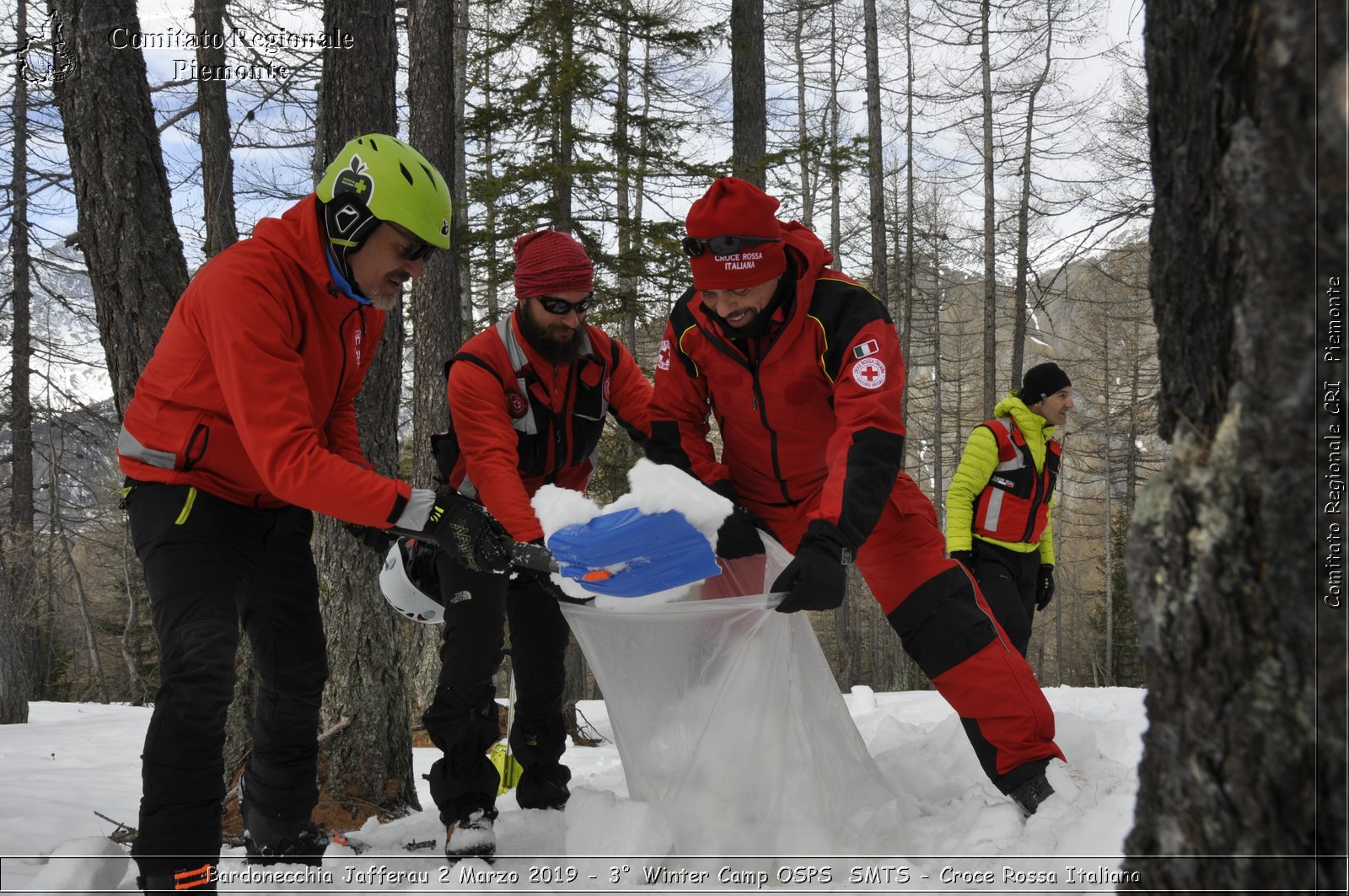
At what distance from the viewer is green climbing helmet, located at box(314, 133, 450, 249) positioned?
2504 millimetres

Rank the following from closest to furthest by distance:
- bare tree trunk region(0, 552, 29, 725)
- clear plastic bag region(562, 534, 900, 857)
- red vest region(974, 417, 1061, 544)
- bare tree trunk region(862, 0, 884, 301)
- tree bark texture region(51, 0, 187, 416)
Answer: clear plastic bag region(562, 534, 900, 857) → tree bark texture region(51, 0, 187, 416) → red vest region(974, 417, 1061, 544) → bare tree trunk region(0, 552, 29, 725) → bare tree trunk region(862, 0, 884, 301)

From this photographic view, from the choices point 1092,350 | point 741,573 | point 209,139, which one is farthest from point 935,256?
point 741,573

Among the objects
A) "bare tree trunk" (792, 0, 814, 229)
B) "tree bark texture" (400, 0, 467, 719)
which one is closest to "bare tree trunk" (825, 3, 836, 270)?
"bare tree trunk" (792, 0, 814, 229)

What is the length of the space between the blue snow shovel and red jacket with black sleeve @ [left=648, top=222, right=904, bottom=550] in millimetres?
429

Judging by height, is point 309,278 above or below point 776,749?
above

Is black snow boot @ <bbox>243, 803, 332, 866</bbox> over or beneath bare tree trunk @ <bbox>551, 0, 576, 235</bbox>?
beneath

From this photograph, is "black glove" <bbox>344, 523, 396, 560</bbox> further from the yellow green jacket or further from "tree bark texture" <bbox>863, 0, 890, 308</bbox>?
"tree bark texture" <bbox>863, 0, 890, 308</bbox>

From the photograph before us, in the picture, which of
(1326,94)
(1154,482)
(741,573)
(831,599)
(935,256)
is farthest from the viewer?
(935,256)

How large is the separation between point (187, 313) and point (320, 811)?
2114mm

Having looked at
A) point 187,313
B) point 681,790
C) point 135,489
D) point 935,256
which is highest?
point 935,256

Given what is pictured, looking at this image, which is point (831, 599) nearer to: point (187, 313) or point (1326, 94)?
point (1326, 94)

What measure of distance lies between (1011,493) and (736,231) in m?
3.25

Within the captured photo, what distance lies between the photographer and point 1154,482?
58.4 inches

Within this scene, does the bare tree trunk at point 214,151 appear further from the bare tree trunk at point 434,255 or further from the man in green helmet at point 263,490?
the man in green helmet at point 263,490
